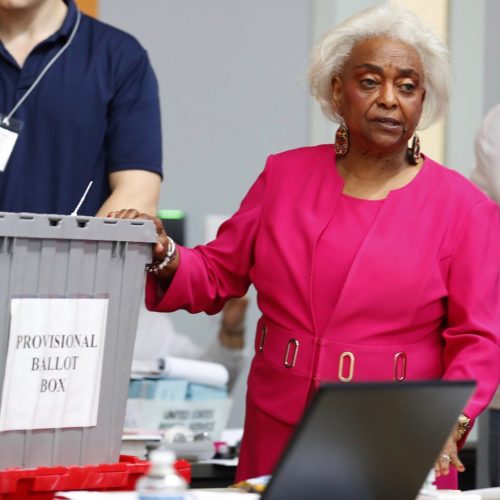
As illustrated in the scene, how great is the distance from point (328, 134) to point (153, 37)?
2.98 ft

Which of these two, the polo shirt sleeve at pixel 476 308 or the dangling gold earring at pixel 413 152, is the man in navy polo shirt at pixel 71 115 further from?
the polo shirt sleeve at pixel 476 308

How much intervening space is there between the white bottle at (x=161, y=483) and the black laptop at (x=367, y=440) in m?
0.12

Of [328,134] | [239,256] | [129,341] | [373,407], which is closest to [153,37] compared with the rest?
[328,134]

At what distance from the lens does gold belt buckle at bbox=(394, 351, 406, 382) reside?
264 cm

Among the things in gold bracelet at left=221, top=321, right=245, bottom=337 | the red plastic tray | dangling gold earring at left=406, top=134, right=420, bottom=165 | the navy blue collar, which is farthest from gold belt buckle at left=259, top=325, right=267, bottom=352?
gold bracelet at left=221, top=321, right=245, bottom=337

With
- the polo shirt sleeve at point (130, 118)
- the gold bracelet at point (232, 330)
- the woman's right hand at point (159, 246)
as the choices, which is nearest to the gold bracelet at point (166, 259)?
the woman's right hand at point (159, 246)

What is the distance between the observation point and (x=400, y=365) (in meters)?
2.64

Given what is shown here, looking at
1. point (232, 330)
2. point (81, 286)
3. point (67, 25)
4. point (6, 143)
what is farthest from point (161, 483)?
point (232, 330)

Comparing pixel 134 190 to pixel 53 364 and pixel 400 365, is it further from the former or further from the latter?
pixel 53 364

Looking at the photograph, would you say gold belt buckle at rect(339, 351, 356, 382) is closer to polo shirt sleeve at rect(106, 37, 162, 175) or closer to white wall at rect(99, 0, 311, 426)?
polo shirt sleeve at rect(106, 37, 162, 175)

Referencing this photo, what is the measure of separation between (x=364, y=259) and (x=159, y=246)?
1.45ft

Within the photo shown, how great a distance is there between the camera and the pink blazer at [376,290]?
8.55 ft

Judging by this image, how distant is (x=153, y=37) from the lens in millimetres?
5258

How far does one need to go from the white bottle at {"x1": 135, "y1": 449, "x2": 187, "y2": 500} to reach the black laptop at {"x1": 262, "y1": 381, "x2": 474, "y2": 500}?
12 centimetres
